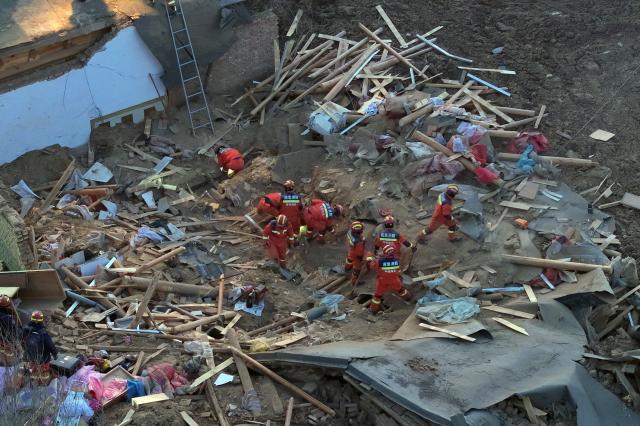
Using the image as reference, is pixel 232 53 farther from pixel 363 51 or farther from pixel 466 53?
pixel 466 53

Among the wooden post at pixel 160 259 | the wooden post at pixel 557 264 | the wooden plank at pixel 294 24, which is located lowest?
the wooden post at pixel 557 264

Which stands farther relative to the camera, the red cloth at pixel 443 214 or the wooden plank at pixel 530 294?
the red cloth at pixel 443 214

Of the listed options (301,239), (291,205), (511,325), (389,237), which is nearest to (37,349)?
(291,205)

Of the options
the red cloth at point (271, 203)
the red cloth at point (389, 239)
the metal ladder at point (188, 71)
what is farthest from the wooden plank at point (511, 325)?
the metal ladder at point (188, 71)

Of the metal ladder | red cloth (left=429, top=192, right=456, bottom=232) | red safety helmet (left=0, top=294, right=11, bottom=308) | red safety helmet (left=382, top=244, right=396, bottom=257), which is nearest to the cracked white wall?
the metal ladder

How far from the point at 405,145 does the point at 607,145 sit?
14.3 feet

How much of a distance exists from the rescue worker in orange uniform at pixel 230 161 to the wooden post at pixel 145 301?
14.2 feet

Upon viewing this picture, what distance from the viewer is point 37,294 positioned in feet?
40.0

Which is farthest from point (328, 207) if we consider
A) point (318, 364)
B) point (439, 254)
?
point (318, 364)

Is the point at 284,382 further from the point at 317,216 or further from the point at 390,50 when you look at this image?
the point at 390,50

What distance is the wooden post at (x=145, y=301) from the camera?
12739mm

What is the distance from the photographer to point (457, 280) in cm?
1322

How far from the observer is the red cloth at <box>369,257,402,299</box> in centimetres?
1304

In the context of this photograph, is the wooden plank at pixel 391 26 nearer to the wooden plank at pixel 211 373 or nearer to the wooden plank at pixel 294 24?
the wooden plank at pixel 294 24
